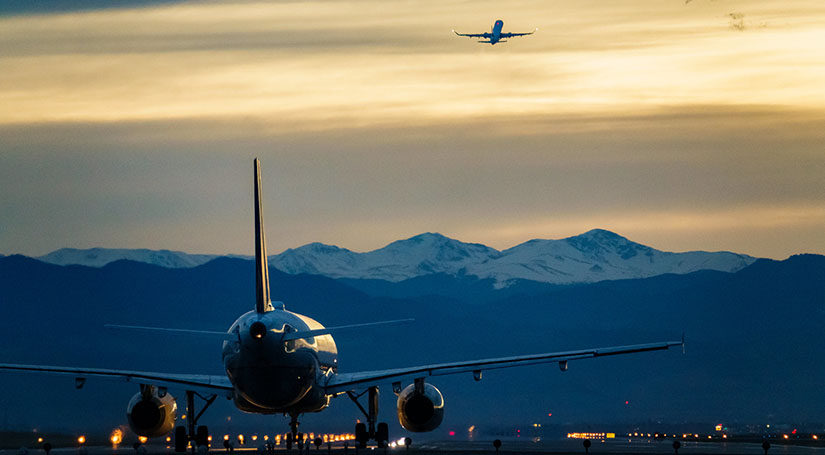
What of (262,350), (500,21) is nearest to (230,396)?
(262,350)

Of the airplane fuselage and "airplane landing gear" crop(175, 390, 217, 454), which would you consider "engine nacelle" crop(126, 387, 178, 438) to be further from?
the airplane fuselage

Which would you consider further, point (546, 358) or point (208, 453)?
point (208, 453)

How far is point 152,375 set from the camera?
74.9m

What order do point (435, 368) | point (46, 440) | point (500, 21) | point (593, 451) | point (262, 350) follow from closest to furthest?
1. point (262, 350)
2. point (435, 368)
3. point (593, 451)
4. point (46, 440)
5. point (500, 21)

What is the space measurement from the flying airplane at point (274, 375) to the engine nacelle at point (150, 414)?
0.06 metres

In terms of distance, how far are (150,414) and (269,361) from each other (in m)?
12.3

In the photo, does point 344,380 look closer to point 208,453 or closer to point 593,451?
point 208,453

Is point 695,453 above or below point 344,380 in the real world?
below

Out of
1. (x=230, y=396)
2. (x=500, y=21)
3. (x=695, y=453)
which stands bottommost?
(x=695, y=453)

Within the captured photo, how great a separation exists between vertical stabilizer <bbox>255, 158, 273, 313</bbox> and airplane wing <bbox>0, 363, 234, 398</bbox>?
5142 mm

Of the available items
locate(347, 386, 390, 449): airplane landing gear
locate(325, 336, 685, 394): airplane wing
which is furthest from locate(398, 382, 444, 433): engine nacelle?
locate(325, 336, 685, 394): airplane wing

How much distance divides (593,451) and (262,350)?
23620 mm

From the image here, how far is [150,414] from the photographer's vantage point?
77.8 meters

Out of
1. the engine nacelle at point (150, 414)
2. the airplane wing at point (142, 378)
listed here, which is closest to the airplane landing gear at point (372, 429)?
the airplane wing at point (142, 378)
